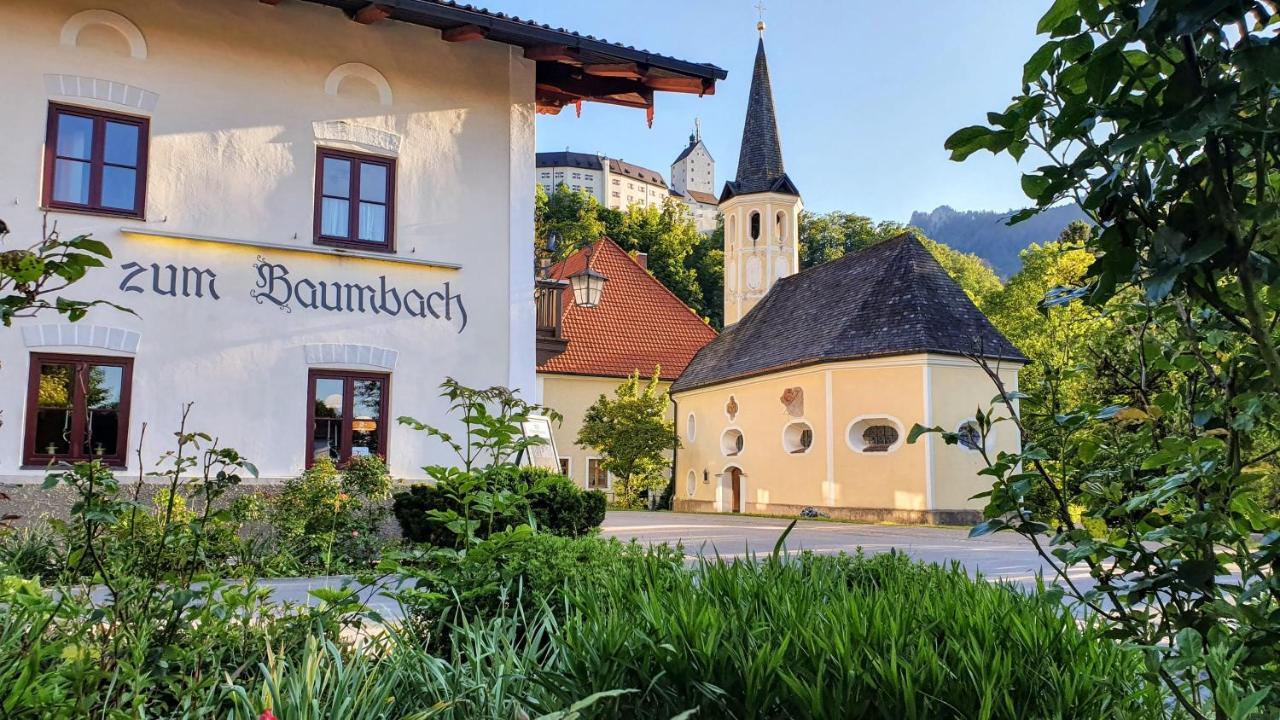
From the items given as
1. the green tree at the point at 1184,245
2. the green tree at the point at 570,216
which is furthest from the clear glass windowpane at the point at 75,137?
the green tree at the point at 570,216

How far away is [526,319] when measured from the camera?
12.4m

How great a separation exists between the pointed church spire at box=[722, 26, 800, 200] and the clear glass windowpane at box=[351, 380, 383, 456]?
98.8 feet

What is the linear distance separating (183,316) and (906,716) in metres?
10.3

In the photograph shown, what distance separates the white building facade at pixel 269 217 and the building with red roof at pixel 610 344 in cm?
2213

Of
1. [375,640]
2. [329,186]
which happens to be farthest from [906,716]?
[329,186]

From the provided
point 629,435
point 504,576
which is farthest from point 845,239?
point 504,576

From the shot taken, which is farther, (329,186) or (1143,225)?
(329,186)

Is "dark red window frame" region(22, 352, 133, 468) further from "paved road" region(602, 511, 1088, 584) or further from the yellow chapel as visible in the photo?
the yellow chapel

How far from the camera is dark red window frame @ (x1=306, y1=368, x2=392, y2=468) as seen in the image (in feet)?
36.7

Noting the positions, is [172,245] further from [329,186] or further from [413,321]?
[413,321]

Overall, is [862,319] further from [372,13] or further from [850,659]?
[850,659]

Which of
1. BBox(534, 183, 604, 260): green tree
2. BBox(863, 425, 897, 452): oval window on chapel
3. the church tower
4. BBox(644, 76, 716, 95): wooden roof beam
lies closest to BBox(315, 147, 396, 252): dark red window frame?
BBox(644, 76, 716, 95): wooden roof beam

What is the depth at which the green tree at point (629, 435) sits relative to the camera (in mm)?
33562

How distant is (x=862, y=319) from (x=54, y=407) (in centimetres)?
2191
